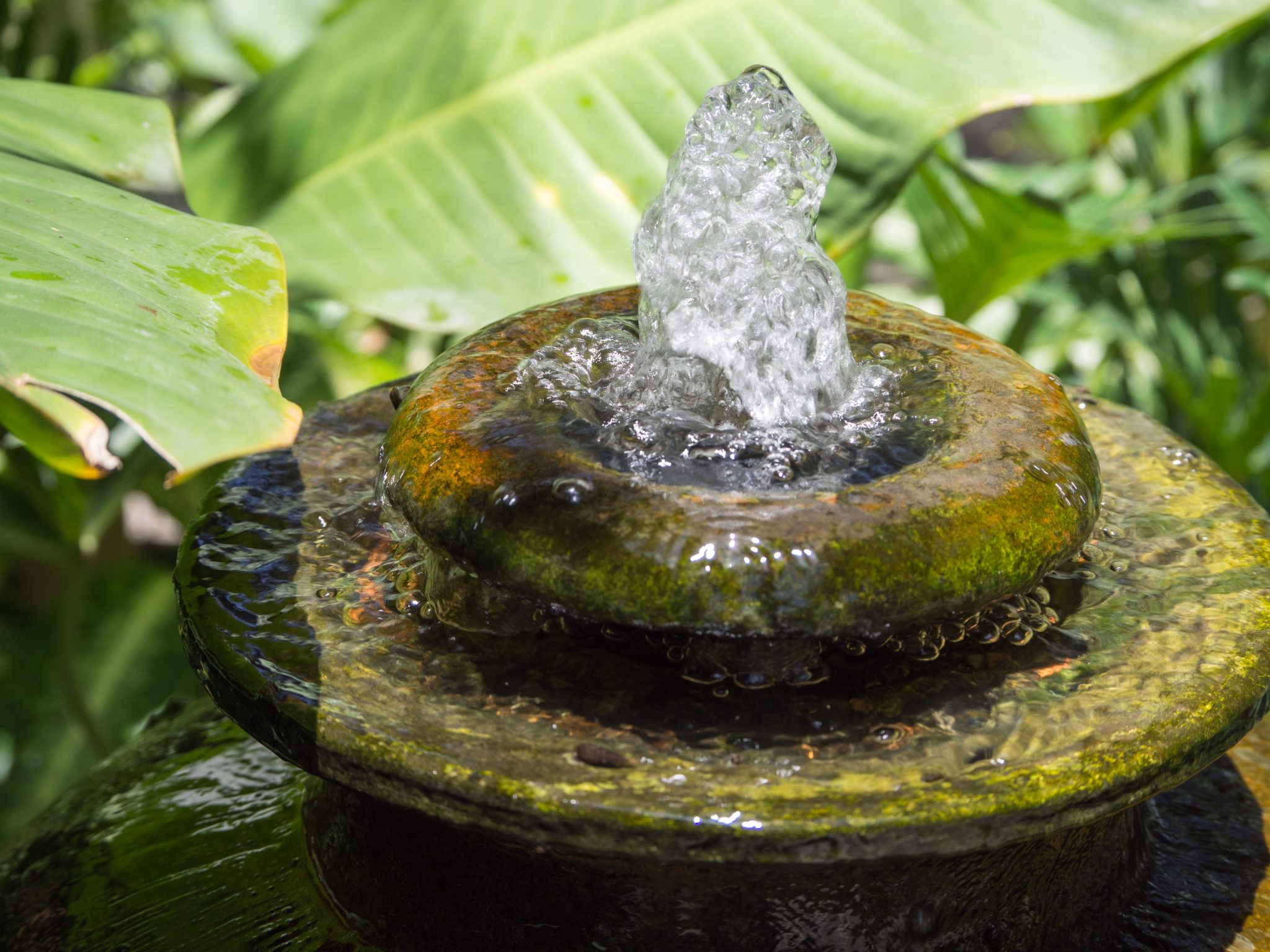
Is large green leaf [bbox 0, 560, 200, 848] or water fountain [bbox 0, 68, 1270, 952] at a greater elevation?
water fountain [bbox 0, 68, 1270, 952]

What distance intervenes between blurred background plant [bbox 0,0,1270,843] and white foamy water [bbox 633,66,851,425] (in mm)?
557

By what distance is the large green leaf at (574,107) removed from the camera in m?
1.79

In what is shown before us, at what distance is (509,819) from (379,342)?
3.88 meters

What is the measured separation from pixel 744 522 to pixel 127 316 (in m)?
0.50

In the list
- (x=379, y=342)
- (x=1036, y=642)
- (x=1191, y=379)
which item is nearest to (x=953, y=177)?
(x=1191, y=379)

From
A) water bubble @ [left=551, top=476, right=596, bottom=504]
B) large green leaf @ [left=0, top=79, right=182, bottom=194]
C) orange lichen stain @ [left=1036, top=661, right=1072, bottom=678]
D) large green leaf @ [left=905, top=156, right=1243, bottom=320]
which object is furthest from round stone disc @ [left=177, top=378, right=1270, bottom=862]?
large green leaf @ [left=905, top=156, right=1243, bottom=320]

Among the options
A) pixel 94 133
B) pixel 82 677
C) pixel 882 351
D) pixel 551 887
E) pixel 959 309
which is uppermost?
pixel 94 133

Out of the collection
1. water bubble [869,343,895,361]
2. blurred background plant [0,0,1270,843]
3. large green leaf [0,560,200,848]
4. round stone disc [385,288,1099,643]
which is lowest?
large green leaf [0,560,200,848]

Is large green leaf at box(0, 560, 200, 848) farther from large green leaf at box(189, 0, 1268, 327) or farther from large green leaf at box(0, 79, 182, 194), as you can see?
large green leaf at box(0, 79, 182, 194)

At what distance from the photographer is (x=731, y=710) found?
0.95m

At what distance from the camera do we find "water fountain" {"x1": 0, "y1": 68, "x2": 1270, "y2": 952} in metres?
0.88

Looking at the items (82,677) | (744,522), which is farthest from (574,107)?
(82,677)

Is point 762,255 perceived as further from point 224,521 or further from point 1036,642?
point 224,521

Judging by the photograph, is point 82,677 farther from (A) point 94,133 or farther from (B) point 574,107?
(B) point 574,107
